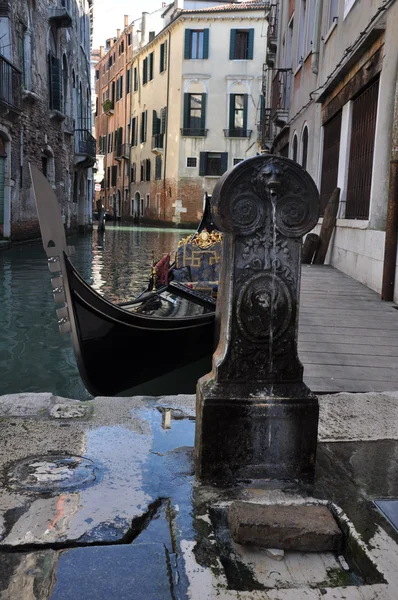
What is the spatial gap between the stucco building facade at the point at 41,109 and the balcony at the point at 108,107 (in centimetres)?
1743

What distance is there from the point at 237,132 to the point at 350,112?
22495 mm

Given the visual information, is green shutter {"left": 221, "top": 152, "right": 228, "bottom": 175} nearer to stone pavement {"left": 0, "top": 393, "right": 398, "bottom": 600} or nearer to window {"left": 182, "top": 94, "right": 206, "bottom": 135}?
window {"left": 182, "top": 94, "right": 206, "bottom": 135}

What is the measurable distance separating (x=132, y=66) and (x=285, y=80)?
25268 mm

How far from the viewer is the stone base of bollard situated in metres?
2.19

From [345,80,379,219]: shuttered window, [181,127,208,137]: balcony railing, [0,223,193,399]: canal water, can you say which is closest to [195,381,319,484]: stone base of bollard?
[0,223,193,399]: canal water

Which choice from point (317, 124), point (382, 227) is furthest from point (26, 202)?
point (382, 227)

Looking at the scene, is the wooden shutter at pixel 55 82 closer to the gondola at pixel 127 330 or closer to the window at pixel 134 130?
the gondola at pixel 127 330

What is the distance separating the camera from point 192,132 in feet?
98.7

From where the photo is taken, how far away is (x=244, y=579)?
1673 mm

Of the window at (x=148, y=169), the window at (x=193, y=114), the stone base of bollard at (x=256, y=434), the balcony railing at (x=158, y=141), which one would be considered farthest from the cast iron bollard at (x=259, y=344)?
the window at (x=148, y=169)

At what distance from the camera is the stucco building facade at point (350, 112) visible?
6.07 metres

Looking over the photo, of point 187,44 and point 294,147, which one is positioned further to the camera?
point 187,44

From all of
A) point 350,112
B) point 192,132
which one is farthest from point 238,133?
point 350,112

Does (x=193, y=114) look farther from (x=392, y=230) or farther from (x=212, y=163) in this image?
(x=392, y=230)
